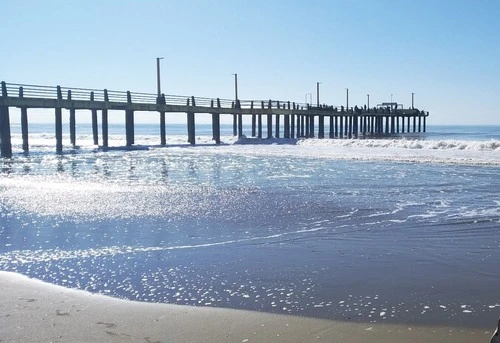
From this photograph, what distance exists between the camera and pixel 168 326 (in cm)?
443

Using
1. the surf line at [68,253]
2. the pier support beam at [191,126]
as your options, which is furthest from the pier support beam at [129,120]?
the surf line at [68,253]

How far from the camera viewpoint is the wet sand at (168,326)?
13.7 feet

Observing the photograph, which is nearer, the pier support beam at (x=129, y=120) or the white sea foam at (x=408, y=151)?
the white sea foam at (x=408, y=151)

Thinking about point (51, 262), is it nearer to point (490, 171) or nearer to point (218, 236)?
point (218, 236)

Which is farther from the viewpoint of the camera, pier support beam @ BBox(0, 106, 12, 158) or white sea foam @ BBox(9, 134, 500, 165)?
pier support beam @ BBox(0, 106, 12, 158)

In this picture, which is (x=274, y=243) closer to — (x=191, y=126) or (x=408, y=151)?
(x=408, y=151)

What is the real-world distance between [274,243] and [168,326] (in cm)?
312

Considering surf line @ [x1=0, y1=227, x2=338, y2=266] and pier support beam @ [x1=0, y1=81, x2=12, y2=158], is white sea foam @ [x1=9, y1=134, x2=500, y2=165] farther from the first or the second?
surf line @ [x1=0, y1=227, x2=338, y2=266]

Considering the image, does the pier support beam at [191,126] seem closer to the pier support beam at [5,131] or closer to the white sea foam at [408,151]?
the white sea foam at [408,151]

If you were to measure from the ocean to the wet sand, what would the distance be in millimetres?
206

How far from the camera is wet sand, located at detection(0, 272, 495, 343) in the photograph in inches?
164

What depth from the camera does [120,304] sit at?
4961 mm

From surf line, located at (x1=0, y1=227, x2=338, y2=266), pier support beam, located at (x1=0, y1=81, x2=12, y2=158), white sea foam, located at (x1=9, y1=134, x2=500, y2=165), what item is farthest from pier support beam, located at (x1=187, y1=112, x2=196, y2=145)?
surf line, located at (x1=0, y1=227, x2=338, y2=266)

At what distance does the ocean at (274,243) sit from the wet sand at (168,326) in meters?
0.21
